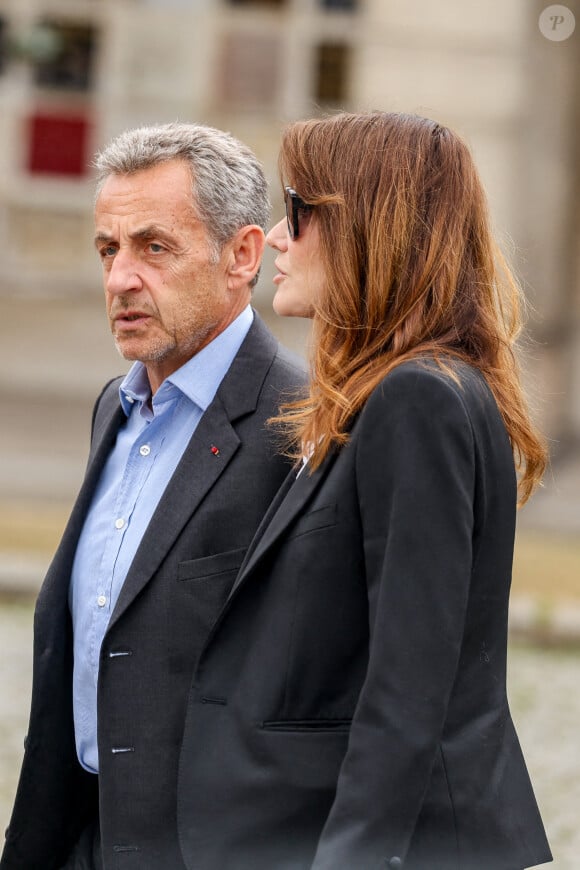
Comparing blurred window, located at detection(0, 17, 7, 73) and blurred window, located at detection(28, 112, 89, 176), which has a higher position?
blurred window, located at detection(0, 17, 7, 73)

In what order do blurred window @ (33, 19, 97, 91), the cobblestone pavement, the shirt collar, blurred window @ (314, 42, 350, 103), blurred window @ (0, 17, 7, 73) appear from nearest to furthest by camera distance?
the shirt collar < the cobblestone pavement < blurred window @ (0, 17, 7, 73) < blurred window @ (314, 42, 350, 103) < blurred window @ (33, 19, 97, 91)

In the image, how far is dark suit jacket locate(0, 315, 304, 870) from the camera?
8.87ft

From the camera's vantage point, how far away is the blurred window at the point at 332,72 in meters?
16.9

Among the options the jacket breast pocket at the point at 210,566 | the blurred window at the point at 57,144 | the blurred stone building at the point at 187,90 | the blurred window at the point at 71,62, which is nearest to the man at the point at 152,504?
the jacket breast pocket at the point at 210,566

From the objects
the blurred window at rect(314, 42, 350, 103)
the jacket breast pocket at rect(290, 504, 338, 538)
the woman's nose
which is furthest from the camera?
the blurred window at rect(314, 42, 350, 103)

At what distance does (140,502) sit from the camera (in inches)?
114

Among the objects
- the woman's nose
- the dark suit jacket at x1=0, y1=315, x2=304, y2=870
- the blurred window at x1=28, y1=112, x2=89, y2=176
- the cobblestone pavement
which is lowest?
the cobblestone pavement

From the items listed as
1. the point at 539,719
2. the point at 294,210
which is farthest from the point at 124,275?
the point at 539,719

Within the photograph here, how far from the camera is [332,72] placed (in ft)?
55.7

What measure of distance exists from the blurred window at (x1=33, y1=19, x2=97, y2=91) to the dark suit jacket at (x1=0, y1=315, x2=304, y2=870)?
49.3 feet

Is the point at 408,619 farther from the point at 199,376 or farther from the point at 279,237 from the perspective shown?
the point at 199,376

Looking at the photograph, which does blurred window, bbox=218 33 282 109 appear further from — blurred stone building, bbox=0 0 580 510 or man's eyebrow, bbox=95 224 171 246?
man's eyebrow, bbox=95 224 171 246

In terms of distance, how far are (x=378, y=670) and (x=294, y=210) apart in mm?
773

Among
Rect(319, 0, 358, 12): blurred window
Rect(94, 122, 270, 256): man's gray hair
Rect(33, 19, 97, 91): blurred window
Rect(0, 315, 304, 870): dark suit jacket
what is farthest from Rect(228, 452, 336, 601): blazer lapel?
Rect(33, 19, 97, 91): blurred window
